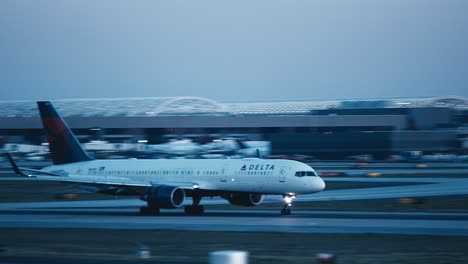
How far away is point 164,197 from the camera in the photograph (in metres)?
41.4

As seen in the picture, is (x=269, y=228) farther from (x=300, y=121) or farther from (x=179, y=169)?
(x=300, y=121)

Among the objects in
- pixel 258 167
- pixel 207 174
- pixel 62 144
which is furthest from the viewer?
pixel 62 144

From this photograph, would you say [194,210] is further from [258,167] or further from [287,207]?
[287,207]

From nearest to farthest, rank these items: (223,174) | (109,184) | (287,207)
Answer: (287,207) < (223,174) < (109,184)

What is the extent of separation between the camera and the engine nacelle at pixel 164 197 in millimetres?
41375

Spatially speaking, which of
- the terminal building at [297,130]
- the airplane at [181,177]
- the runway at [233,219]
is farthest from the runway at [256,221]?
the terminal building at [297,130]

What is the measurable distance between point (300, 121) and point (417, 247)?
94.8 meters

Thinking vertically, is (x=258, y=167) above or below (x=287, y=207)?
above

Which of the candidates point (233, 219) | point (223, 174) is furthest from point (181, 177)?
point (233, 219)

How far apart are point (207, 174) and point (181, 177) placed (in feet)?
5.83

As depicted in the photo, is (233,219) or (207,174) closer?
(233,219)

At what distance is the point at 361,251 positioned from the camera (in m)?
24.3

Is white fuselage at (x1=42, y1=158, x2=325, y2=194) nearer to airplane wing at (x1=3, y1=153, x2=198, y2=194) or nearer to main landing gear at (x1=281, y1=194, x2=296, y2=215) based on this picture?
airplane wing at (x1=3, y1=153, x2=198, y2=194)

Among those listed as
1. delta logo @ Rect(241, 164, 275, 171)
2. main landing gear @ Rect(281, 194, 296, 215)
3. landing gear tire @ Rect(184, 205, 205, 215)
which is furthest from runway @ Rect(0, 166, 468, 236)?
delta logo @ Rect(241, 164, 275, 171)
